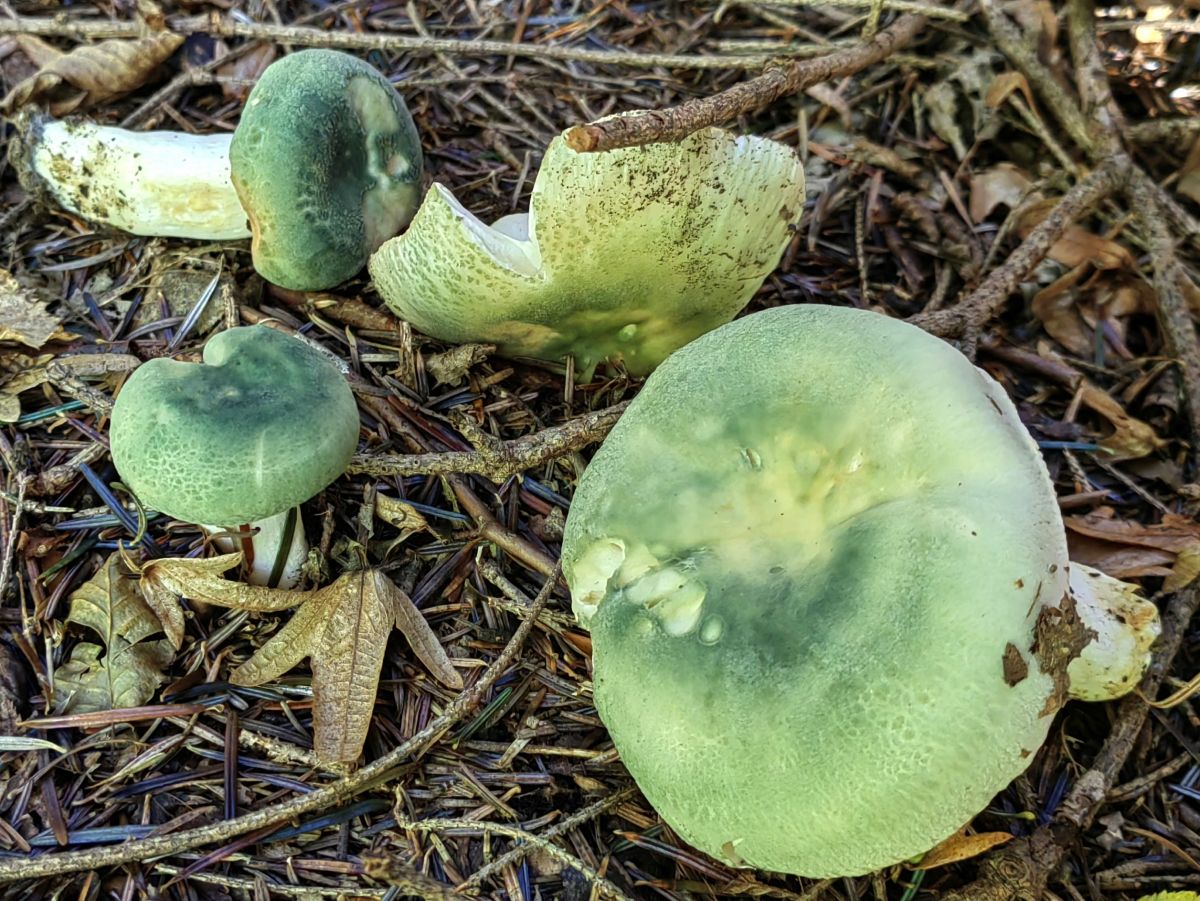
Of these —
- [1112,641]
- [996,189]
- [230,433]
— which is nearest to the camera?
[230,433]

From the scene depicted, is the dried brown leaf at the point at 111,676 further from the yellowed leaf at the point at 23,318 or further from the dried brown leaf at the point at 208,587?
the yellowed leaf at the point at 23,318

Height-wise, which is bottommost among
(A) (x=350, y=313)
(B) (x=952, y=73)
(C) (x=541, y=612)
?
(C) (x=541, y=612)

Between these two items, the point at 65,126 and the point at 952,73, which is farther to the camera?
the point at 952,73

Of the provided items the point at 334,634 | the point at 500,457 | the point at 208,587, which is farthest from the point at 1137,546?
the point at 208,587

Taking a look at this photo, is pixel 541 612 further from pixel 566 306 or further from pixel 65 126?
pixel 65 126

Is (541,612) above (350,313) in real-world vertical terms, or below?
below

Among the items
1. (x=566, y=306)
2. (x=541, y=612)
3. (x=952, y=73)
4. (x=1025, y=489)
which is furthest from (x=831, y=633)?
(x=952, y=73)

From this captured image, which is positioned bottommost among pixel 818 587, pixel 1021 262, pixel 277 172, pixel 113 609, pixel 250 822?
pixel 250 822

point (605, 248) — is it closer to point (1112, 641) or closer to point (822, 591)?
point (822, 591)

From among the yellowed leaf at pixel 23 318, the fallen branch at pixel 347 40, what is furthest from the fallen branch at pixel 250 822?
the fallen branch at pixel 347 40
